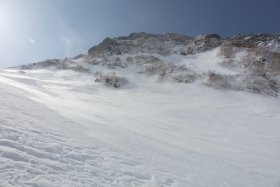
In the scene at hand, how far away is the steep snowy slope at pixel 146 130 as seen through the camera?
10766 mm

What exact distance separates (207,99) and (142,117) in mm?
10917

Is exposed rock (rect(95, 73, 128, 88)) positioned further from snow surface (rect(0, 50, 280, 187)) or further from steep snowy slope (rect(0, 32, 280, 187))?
snow surface (rect(0, 50, 280, 187))

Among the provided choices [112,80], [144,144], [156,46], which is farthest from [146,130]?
[156,46]

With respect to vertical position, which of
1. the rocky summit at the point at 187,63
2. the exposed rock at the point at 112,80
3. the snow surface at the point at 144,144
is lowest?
the snow surface at the point at 144,144

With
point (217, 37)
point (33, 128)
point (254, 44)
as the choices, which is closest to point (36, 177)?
point (33, 128)

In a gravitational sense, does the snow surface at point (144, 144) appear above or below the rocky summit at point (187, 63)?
below

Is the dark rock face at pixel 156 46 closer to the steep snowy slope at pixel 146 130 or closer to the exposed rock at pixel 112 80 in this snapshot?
the steep snowy slope at pixel 146 130

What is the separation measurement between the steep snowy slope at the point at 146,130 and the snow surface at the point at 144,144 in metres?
0.04

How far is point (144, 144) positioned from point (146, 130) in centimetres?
444

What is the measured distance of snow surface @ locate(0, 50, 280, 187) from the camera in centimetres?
1023

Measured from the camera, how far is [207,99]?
35.5m

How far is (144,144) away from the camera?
1630 cm

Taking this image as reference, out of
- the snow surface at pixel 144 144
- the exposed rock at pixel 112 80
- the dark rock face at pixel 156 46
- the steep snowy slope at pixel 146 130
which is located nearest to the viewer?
the snow surface at pixel 144 144

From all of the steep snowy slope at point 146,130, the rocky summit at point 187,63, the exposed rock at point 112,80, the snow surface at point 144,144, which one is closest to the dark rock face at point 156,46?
the rocky summit at point 187,63
